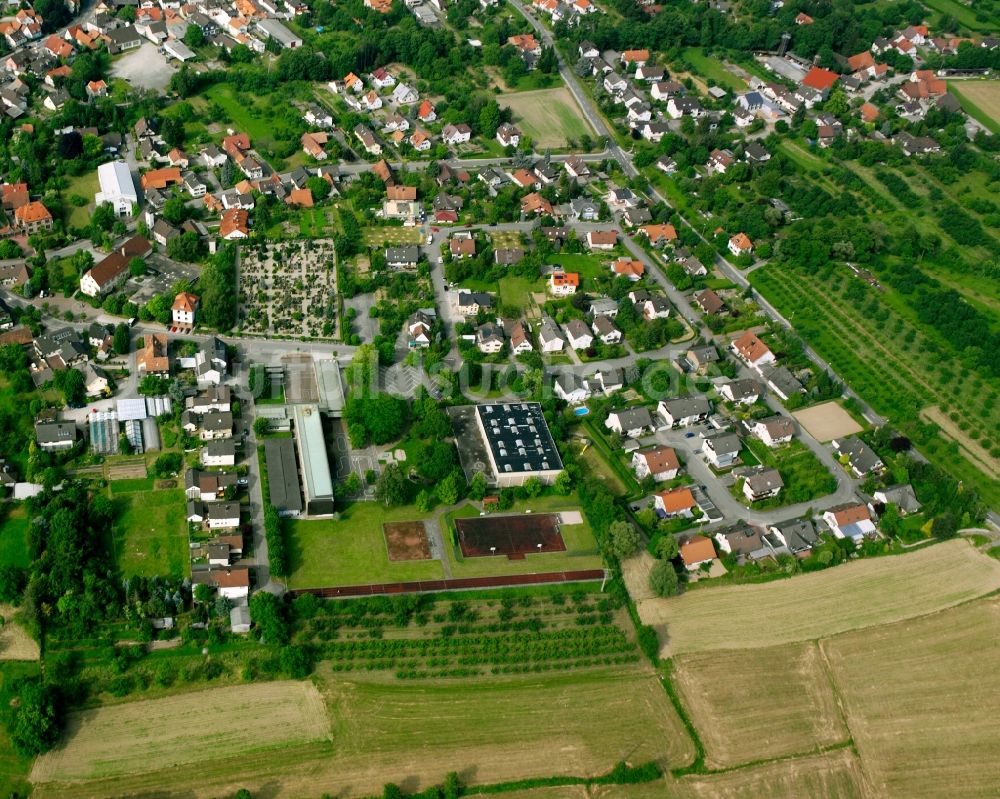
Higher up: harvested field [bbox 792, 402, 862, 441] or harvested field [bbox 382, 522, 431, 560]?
harvested field [bbox 792, 402, 862, 441]

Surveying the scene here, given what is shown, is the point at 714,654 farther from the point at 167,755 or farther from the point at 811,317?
the point at 811,317

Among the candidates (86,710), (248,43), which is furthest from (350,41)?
(86,710)

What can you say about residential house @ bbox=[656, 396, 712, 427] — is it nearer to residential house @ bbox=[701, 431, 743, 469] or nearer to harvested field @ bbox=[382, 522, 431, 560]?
residential house @ bbox=[701, 431, 743, 469]

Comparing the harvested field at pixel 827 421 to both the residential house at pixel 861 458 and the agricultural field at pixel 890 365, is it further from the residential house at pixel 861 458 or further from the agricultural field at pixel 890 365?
the agricultural field at pixel 890 365

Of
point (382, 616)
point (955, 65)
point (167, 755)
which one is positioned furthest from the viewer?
point (955, 65)

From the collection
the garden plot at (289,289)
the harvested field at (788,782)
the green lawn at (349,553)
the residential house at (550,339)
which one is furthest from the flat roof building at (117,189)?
the harvested field at (788,782)

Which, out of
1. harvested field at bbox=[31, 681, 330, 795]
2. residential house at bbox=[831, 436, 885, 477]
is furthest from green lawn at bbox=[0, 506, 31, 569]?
residential house at bbox=[831, 436, 885, 477]
